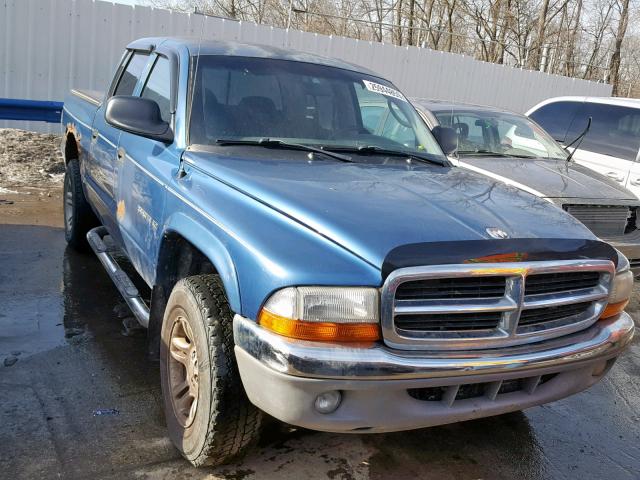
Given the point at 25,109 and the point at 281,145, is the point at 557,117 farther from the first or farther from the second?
the point at 25,109

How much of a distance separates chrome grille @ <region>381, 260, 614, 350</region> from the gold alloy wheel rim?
0.98 meters

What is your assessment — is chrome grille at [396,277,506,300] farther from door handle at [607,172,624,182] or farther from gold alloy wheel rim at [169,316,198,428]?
door handle at [607,172,624,182]

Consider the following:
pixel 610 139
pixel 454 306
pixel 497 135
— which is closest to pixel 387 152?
pixel 454 306

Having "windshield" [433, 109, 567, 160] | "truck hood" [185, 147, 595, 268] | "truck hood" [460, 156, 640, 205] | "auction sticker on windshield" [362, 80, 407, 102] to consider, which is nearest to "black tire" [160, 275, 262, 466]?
"truck hood" [185, 147, 595, 268]

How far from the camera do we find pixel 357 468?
2961 mm

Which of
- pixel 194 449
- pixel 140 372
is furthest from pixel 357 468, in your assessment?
pixel 140 372

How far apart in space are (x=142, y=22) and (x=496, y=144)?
6.74 metres

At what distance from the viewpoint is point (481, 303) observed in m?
2.42

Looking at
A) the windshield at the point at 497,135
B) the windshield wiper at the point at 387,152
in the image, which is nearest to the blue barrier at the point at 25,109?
the windshield at the point at 497,135

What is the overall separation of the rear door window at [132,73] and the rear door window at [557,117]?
19.0ft

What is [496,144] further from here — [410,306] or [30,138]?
[30,138]

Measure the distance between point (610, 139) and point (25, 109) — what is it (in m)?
7.42

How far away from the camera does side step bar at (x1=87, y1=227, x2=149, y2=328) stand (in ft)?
11.5

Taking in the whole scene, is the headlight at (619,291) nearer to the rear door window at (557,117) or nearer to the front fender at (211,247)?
the front fender at (211,247)
